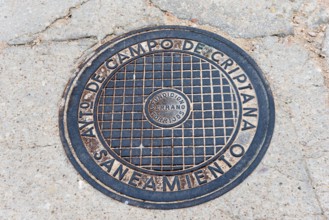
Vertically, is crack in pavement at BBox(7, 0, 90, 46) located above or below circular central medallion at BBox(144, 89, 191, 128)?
above

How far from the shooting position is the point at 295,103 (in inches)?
113

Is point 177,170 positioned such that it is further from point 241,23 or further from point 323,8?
point 323,8

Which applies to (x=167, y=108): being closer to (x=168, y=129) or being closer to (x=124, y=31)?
(x=168, y=129)

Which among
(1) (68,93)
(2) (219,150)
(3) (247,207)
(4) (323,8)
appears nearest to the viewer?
(3) (247,207)

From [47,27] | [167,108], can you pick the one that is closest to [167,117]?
[167,108]

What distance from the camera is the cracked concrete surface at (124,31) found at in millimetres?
2605

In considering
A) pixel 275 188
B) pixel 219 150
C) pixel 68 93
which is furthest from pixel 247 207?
pixel 68 93

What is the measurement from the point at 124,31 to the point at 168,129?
835 millimetres

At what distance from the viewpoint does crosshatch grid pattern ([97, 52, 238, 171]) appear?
2770 mm

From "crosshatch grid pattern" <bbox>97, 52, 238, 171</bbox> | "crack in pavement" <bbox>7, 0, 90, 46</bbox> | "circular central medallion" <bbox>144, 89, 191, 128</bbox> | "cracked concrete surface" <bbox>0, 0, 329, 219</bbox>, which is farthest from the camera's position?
"crack in pavement" <bbox>7, 0, 90, 46</bbox>

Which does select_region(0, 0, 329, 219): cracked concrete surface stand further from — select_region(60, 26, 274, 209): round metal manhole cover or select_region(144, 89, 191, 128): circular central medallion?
select_region(144, 89, 191, 128): circular central medallion

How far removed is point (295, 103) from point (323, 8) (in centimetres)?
82

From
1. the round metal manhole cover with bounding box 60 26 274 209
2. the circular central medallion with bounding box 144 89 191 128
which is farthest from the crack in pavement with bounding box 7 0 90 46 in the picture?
the circular central medallion with bounding box 144 89 191 128

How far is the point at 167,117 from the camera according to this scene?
2881 millimetres
